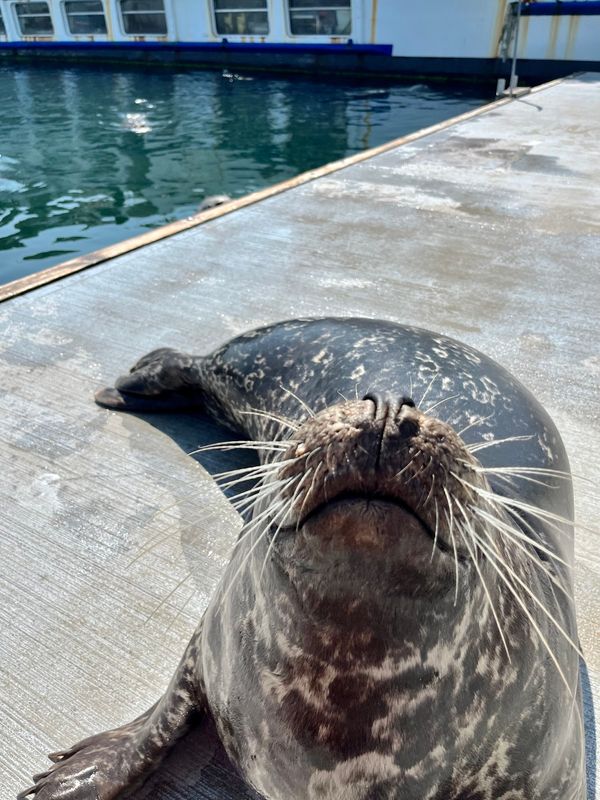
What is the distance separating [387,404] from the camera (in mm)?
1052

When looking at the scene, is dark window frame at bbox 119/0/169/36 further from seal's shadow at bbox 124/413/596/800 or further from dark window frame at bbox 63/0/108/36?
seal's shadow at bbox 124/413/596/800

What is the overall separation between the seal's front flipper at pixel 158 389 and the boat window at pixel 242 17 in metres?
19.7

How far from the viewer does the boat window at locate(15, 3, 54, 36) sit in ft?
77.3

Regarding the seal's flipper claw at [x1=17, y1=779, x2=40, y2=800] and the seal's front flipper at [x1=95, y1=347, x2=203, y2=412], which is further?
the seal's front flipper at [x1=95, y1=347, x2=203, y2=412]

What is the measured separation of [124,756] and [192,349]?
2190mm

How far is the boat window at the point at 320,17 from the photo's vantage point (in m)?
18.5

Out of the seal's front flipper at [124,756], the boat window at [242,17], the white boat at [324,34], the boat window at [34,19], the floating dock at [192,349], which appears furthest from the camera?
the boat window at [34,19]

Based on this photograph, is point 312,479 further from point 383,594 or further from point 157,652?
point 157,652

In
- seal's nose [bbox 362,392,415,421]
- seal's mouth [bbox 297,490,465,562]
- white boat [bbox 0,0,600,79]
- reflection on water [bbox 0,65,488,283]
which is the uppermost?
seal's nose [bbox 362,392,415,421]

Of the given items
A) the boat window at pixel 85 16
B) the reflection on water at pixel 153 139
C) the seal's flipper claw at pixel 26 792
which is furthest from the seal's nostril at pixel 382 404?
the boat window at pixel 85 16

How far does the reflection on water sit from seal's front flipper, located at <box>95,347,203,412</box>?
527 centimetres

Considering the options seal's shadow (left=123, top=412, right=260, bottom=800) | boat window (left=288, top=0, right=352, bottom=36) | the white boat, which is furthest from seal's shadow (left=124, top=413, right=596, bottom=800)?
boat window (left=288, top=0, right=352, bottom=36)

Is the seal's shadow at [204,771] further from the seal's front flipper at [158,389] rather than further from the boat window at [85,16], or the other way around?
the boat window at [85,16]

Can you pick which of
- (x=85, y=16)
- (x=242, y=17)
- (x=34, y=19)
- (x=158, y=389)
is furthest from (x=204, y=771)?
(x=34, y=19)
